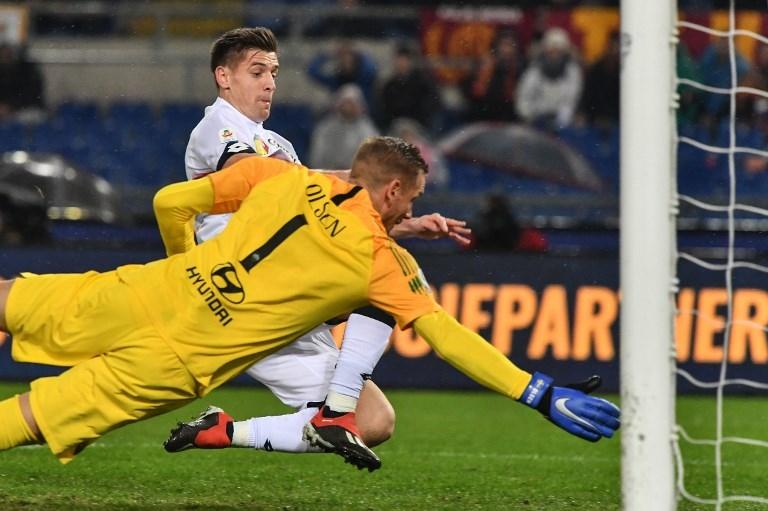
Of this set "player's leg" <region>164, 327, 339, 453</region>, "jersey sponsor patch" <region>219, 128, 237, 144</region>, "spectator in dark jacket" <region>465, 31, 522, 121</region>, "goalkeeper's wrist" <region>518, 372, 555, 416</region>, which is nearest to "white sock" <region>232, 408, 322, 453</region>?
"player's leg" <region>164, 327, 339, 453</region>

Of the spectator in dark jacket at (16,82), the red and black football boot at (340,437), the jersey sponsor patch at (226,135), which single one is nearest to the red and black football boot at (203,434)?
the red and black football boot at (340,437)

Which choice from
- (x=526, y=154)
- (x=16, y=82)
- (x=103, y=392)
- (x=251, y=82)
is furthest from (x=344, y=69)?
(x=103, y=392)

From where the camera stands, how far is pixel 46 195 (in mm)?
12391

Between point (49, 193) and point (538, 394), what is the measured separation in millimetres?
8847

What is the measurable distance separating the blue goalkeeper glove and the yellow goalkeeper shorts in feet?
3.79

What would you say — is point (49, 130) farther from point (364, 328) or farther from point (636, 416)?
point (636, 416)

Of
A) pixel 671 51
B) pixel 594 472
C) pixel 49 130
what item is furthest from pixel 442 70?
pixel 671 51

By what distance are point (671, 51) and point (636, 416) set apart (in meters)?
1.10

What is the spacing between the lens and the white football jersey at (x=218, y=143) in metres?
5.63

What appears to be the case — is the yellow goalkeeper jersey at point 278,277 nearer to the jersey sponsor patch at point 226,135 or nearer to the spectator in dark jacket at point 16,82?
the jersey sponsor patch at point 226,135

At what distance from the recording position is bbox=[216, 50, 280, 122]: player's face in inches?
228

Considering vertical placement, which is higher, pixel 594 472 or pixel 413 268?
pixel 413 268

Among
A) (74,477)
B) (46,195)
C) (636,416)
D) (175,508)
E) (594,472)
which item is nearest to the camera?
(636,416)

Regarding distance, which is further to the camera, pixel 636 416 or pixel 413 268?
pixel 413 268
